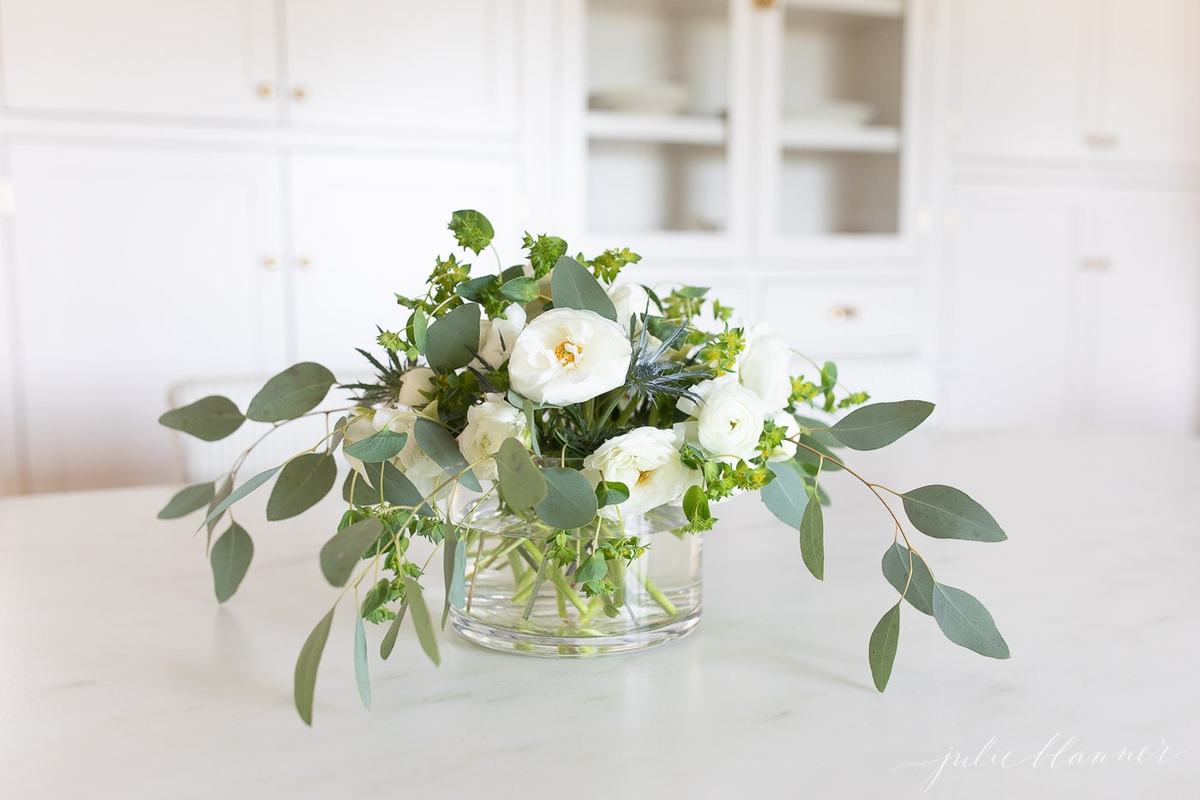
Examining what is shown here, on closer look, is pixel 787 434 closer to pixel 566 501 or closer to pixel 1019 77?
pixel 566 501

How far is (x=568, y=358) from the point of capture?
550 mm

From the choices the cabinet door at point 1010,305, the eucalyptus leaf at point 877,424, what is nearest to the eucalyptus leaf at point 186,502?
the eucalyptus leaf at point 877,424

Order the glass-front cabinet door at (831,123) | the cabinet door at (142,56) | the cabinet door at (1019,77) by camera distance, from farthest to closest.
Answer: the cabinet door at (1019,77) → the glass-front cabinet door at (831,123) → the cabinet door at (142,56)

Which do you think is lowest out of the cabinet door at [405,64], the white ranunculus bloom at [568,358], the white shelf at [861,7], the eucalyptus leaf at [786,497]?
the eucalyptus leaf at [786,497]

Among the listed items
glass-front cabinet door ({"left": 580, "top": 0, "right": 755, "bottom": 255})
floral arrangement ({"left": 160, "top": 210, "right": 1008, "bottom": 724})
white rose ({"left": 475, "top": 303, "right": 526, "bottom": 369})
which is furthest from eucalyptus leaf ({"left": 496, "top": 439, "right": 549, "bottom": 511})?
glass-front cabinet door ({"left": 580, "top": 0, "right": 755, "bottom": 255})

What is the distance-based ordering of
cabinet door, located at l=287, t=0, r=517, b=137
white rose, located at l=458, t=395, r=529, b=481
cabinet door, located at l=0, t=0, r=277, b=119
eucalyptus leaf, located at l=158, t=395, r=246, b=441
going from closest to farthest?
1. white rose, located at l=458, t=395, r=529, b=481
2. eucalyptus leaf, located at l=158, t=395, r=246, b=441
3. cabinet door, located at l=0, t=0, r=277, b=119
4. cabinet door, located at l=287, t=0, r=517, b=137

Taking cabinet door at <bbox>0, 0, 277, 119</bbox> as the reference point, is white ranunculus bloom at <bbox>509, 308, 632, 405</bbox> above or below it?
below

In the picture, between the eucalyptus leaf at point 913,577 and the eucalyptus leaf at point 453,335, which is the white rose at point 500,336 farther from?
the eucalyptus leaf at point 913,577

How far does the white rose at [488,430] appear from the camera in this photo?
56cm

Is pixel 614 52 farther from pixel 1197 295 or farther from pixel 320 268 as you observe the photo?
pixel 1197 295

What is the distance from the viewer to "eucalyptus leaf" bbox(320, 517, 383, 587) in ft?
1.62

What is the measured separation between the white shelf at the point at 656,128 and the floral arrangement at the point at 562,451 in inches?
68.0

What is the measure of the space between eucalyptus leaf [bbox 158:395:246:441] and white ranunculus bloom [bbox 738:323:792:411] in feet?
1.05
